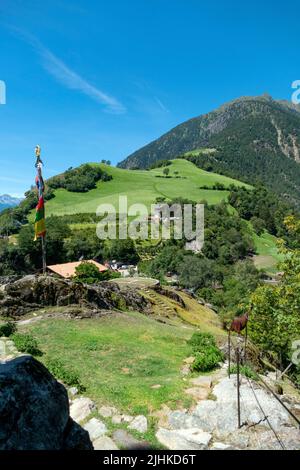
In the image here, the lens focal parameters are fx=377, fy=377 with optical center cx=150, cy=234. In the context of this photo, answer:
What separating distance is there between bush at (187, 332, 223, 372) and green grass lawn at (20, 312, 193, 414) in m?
0.68

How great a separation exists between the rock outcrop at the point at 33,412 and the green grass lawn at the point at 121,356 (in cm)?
455

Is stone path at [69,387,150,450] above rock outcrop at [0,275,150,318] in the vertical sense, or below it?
below

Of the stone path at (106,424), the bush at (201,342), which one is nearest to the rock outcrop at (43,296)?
the bush at (201,342)

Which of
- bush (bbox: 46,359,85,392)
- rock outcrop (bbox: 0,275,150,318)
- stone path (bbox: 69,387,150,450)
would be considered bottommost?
stone path (bbox: 69,387,150,450)

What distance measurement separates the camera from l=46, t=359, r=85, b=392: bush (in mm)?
13734

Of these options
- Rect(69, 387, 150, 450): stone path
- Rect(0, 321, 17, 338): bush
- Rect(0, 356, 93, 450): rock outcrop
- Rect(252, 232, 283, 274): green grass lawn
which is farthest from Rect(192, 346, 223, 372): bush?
Rect(252, 232, 283, 274): green grass lawn

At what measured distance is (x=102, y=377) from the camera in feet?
49.5

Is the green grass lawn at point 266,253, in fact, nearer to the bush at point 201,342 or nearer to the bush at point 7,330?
the bush at point 201,342

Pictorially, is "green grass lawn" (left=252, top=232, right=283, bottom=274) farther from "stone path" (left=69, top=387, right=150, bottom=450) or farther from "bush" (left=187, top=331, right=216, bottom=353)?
"stone path" (left=69, top=387, right=150, bottom=450)

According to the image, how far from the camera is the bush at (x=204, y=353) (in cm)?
1650

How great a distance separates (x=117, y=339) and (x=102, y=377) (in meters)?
5.29

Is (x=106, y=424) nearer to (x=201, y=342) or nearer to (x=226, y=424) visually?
(x=226, y=424)

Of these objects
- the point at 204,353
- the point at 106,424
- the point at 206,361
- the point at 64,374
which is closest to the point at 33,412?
the point at 106,424
